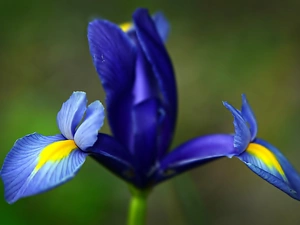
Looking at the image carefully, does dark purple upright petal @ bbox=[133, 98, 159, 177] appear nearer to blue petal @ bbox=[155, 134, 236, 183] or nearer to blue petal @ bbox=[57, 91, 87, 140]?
blue petal @ bbox=[155, 134, 236, 183]

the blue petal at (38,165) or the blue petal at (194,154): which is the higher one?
the blue petal at (38,165)

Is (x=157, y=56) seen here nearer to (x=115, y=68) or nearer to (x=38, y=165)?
(x=115, y=68)

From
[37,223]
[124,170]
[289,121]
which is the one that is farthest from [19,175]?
[289,121]

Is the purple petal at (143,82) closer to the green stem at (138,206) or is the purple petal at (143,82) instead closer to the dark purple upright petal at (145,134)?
the dark purple upright petal at (145,134)

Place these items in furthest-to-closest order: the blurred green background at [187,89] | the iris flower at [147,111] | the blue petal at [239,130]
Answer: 1. the blurred green background at [187,89]
2. the iris flower at [147,111]
3. the blue petal at [239,130]

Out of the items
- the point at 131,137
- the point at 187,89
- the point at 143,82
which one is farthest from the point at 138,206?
the point at 187,89

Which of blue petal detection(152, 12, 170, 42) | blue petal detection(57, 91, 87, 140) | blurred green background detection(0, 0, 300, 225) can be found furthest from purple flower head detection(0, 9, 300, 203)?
blurred green background detection(0, 0, 300, 225)

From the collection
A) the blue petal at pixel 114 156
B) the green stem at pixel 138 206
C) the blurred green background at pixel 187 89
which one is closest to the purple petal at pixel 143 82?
the blue petal at pixel 114 156

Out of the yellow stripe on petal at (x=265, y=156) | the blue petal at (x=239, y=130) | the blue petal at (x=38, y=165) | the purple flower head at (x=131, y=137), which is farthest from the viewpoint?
the yellow stripe on petal at (x=265, y=156)
